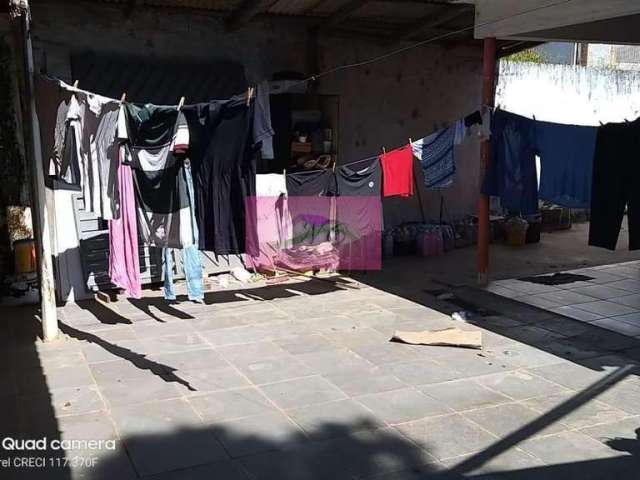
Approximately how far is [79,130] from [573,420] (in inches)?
209

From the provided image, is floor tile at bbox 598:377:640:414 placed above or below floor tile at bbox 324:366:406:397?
below

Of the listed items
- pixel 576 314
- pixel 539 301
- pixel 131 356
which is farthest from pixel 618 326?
pixel 131 356

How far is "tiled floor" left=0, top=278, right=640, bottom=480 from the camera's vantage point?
4.10 meters

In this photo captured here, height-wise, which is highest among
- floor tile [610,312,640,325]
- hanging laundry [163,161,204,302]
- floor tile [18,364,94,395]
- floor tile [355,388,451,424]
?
hanging laundry [163,161,204,302]

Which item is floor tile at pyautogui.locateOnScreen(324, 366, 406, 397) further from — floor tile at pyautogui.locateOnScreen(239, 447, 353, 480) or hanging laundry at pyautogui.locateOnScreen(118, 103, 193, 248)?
hanging laundry at pyautogui.locateOnScreen(118, 103, 193, 248)

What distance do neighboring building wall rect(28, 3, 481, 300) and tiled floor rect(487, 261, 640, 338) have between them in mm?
2984

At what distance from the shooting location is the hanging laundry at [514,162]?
8148mm

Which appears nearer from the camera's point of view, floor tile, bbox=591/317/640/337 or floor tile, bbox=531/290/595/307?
floor tile, bbox=591/317/640/337

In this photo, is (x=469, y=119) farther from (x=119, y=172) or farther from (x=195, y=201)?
(x=119, y=172)

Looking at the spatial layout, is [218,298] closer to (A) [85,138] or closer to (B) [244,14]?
(A) [85,138]

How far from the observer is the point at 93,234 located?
26.7 ft

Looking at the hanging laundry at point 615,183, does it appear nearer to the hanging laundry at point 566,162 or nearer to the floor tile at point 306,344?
the hanging laundry at point 566,162

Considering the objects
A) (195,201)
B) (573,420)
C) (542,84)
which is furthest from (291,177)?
(542,84)

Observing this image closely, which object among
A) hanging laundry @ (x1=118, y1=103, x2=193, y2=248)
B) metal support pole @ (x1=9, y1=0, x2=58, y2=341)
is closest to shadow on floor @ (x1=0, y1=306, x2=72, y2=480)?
metal support pole @ (x1=9, y1=0, x2=58, y2=341)
